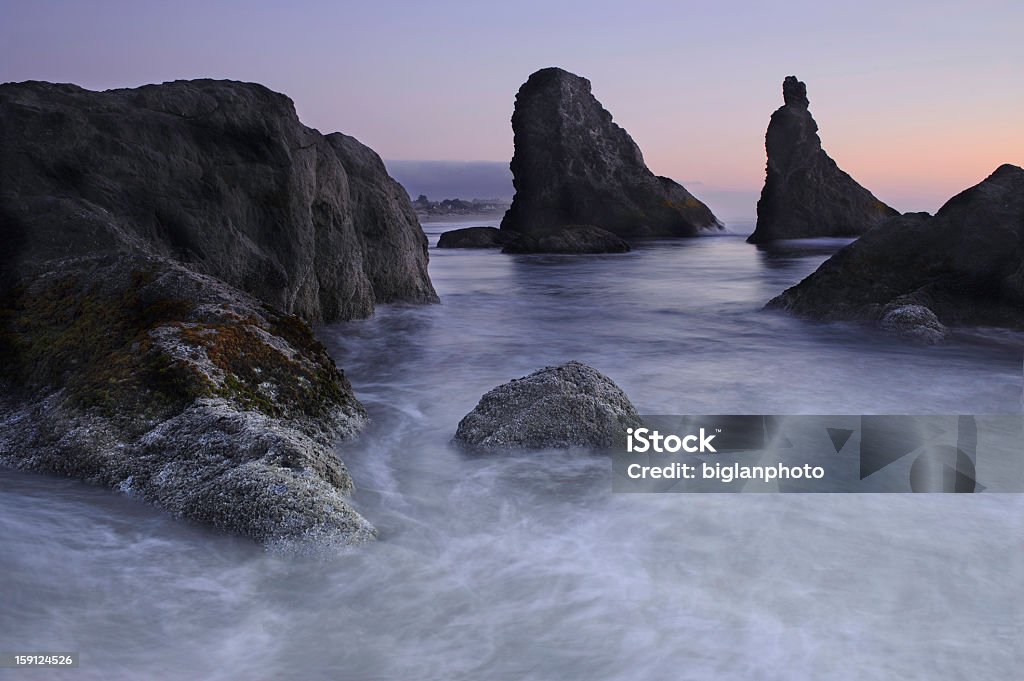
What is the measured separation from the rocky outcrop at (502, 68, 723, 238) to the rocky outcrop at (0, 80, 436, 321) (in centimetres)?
3865

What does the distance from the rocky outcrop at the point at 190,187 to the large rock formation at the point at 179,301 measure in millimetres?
18

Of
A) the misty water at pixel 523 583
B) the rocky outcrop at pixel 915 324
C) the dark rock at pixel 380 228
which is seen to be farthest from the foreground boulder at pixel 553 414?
the dark rock at pixel 380 228

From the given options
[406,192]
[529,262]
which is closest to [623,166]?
[529,262]

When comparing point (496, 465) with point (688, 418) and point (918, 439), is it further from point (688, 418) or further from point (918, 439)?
point (918, 439)

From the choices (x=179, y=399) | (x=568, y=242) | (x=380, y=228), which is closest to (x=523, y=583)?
(x=179, y=399)

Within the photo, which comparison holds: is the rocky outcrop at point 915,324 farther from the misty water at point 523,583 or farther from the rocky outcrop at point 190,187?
the rocky outcrop at point 190,187

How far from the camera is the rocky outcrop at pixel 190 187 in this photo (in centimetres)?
601

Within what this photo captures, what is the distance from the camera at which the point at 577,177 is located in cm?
4850

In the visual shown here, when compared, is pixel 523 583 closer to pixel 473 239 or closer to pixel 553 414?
pixel 553 414

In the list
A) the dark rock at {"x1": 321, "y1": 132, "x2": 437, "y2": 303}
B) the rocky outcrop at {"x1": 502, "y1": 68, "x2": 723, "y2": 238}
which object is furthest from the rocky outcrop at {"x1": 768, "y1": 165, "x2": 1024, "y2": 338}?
the rocky outcrop at {"x1": 502, "y1": 68, "x2": 723, "y2": 238}

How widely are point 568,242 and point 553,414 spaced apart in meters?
25.8

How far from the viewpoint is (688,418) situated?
18.9ft

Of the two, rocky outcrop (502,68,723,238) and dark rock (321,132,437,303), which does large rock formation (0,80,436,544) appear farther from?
rocky outcrop (502,68,723,238)

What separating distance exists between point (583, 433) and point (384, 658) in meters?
2.26
